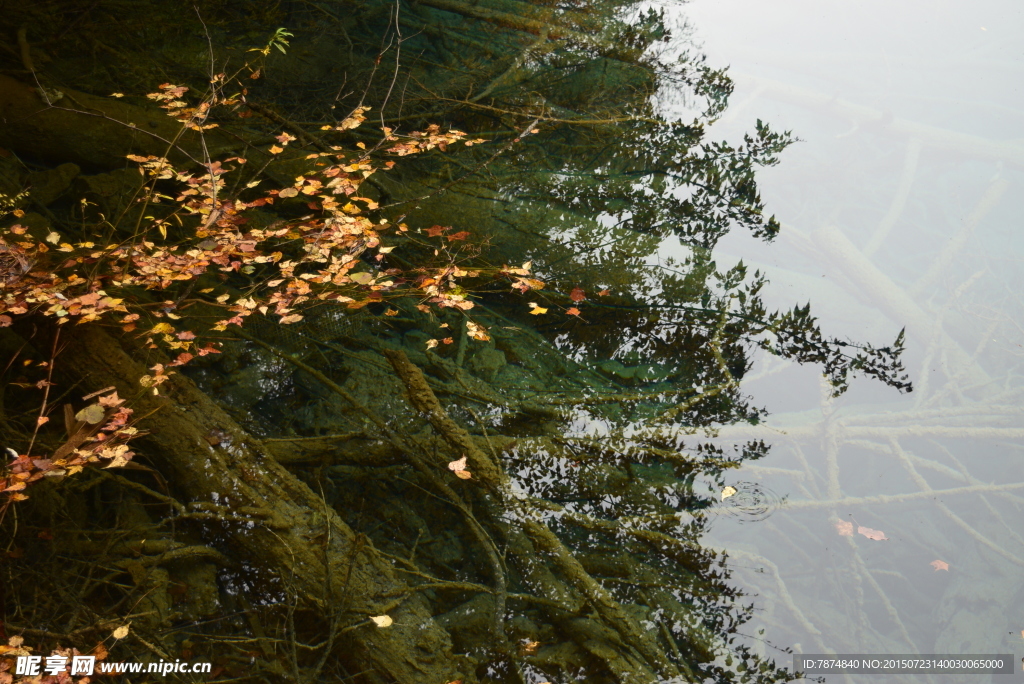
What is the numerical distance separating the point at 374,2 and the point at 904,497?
6986 mm

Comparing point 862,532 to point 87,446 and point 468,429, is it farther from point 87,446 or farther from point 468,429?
point 87,446

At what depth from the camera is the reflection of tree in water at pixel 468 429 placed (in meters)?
2.58

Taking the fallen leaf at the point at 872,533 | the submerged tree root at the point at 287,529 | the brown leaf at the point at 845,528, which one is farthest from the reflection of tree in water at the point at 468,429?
the fallen leaf at the point at 872,533

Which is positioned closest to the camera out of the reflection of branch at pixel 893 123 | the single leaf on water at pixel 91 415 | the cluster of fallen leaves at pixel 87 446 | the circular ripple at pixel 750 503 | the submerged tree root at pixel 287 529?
the submerged tree root at pixel 287 529

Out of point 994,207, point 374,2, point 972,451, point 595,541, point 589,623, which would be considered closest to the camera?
point 589,623

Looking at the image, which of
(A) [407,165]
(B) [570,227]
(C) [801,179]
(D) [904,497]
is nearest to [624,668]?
(D) [904,497]

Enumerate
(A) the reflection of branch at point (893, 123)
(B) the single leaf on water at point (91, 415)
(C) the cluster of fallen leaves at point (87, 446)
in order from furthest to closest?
(A) the reflection of branch at point (893, 123), (B) the single leaf on water at point (91, 415), (C) the cluster of fallen leaves at point (87, 446)

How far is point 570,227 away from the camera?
4.79 metres

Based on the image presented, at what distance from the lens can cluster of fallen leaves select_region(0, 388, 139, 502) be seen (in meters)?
2.64

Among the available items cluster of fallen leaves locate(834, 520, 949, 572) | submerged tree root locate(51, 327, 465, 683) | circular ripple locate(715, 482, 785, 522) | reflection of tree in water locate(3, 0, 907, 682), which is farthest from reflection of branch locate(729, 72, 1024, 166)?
submerged tree root locate(51, 327, 465, 683)

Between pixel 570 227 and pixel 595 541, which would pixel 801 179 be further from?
pixel 595 541

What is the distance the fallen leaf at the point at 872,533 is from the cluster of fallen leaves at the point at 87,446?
13.1ft

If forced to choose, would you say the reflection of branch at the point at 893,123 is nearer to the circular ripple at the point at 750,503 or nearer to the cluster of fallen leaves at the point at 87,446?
the circular ripple at the point at 750,503

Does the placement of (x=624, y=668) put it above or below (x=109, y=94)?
below
